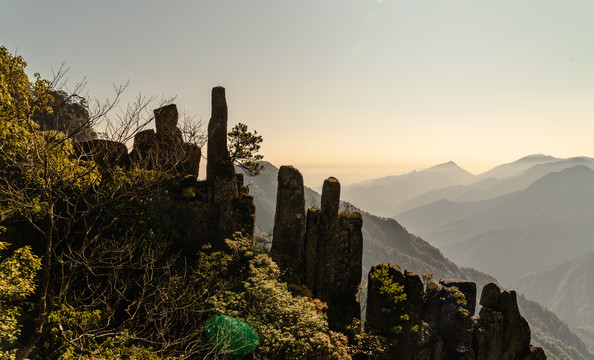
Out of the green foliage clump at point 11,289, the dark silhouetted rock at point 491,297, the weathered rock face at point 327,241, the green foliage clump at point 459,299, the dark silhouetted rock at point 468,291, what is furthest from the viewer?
the dark silhouetted rock at point 491,297

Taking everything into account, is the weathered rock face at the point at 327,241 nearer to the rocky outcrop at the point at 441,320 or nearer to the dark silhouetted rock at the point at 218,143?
the rocky outcrop at the point at 441,320

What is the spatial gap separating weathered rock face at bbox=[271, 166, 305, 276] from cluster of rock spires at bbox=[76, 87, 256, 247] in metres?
2.94

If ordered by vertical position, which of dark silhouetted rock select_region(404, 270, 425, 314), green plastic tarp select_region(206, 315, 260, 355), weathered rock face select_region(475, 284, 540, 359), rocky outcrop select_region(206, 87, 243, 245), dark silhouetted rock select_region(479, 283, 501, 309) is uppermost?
rocky outcrop select_region(206, 87, 243, 245)

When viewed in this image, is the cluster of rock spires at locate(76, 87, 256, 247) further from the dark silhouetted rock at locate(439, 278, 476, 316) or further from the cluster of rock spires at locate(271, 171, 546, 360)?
the dark silhouetted rock at locate(439, 278, 476, 316)

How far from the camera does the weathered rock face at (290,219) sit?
90.0 ft

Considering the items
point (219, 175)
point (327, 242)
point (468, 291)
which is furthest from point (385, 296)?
point (219, 175)

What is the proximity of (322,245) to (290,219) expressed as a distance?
3863mm

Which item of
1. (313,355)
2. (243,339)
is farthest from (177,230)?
(313,355)

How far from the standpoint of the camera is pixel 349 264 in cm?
2684

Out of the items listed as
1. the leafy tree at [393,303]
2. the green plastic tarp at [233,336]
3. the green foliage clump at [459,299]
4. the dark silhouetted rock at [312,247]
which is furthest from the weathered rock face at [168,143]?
the green foliage clump at [459,299]

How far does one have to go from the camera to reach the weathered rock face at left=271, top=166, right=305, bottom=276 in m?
27.4

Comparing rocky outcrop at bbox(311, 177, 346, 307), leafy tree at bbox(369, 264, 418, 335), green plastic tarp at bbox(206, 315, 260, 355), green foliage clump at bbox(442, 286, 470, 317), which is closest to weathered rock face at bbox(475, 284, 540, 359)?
green foliage clump at bbox(442, 286, 470, 317)

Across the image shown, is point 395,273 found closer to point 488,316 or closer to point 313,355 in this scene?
point 488,316

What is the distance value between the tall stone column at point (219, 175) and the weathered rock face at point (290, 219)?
4706 millimetres
